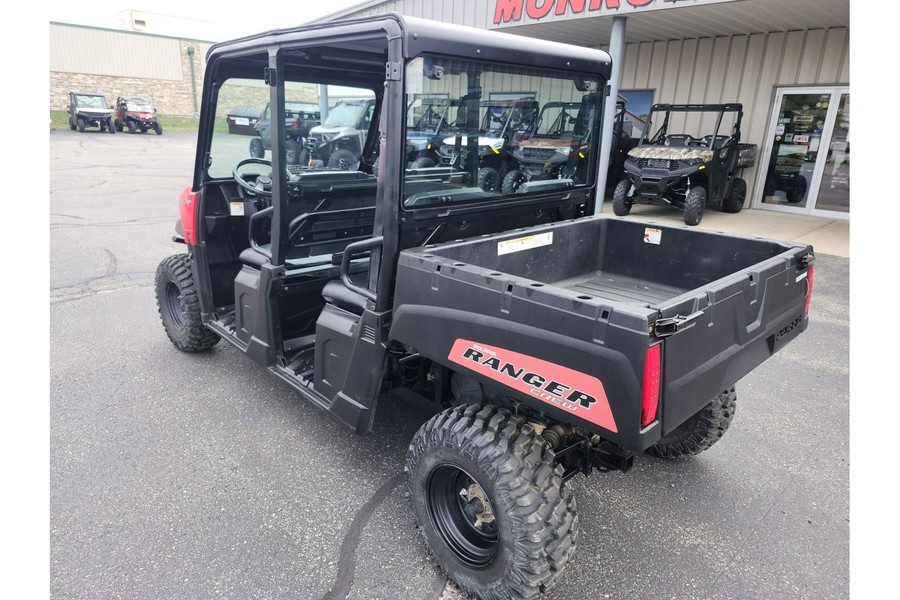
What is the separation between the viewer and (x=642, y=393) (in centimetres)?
162

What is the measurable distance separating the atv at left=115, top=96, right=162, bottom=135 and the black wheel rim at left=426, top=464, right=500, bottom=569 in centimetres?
2958

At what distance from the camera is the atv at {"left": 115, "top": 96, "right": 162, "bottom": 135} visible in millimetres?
26297

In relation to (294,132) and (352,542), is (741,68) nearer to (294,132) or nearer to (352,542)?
(294,132)

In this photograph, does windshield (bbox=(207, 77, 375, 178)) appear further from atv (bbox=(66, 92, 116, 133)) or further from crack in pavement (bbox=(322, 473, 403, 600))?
atv (bbox=(66, 92, 116, 133))

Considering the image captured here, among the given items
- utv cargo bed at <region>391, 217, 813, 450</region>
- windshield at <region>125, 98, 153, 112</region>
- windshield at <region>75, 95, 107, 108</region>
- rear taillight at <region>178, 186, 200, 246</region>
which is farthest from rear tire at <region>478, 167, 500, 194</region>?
windshield at <region>75, 95, 107, 108</region>

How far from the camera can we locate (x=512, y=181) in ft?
9.21

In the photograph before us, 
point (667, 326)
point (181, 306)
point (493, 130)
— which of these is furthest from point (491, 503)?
point (181, 306)

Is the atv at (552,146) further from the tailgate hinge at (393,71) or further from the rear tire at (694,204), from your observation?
the rear tire at (694,204)

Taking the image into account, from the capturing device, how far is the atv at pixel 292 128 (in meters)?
3.03

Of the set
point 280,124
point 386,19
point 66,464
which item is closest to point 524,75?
point 386,19

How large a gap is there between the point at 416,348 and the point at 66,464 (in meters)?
2.11

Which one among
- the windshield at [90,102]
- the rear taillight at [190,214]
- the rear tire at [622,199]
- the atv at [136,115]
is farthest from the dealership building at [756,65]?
the windshield at [90,102]

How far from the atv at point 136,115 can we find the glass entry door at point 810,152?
26394 millimetres

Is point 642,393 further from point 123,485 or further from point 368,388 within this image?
point 123,485
